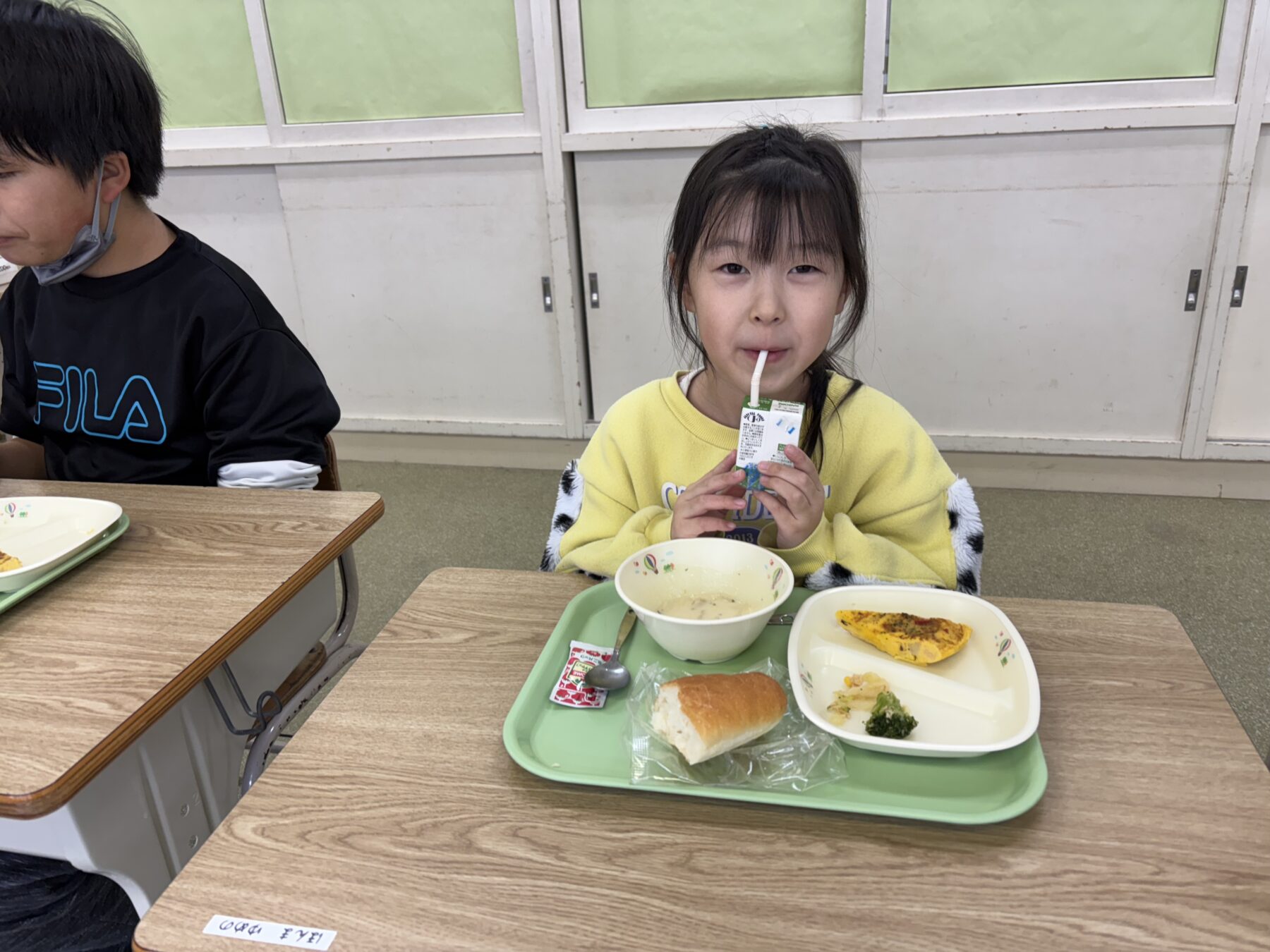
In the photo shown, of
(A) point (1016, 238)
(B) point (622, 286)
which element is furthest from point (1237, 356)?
(B) point (622, 286)

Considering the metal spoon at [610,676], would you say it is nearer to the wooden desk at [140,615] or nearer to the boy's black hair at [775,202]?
the wooden desk at [140,615]

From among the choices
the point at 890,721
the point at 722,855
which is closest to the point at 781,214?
the point at 890,721

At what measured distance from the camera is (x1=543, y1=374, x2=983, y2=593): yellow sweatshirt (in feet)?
3.15

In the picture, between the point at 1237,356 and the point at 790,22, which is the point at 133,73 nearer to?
the point at 790,22

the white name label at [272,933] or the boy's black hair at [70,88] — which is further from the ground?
the boy's black hair at [70,88]

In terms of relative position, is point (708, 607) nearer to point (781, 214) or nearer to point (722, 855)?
point (722, 855)

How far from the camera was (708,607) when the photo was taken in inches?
30.7

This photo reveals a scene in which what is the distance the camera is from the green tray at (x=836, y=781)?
56 cm

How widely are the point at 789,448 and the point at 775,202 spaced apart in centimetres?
28

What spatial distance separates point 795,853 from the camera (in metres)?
0.54

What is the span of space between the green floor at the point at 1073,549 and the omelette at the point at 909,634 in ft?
4.41

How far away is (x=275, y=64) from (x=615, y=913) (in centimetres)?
284

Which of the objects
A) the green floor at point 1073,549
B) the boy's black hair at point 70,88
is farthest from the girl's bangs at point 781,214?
the green floor at point 1073,549

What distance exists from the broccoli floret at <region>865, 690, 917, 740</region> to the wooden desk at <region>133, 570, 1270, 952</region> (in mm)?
86
